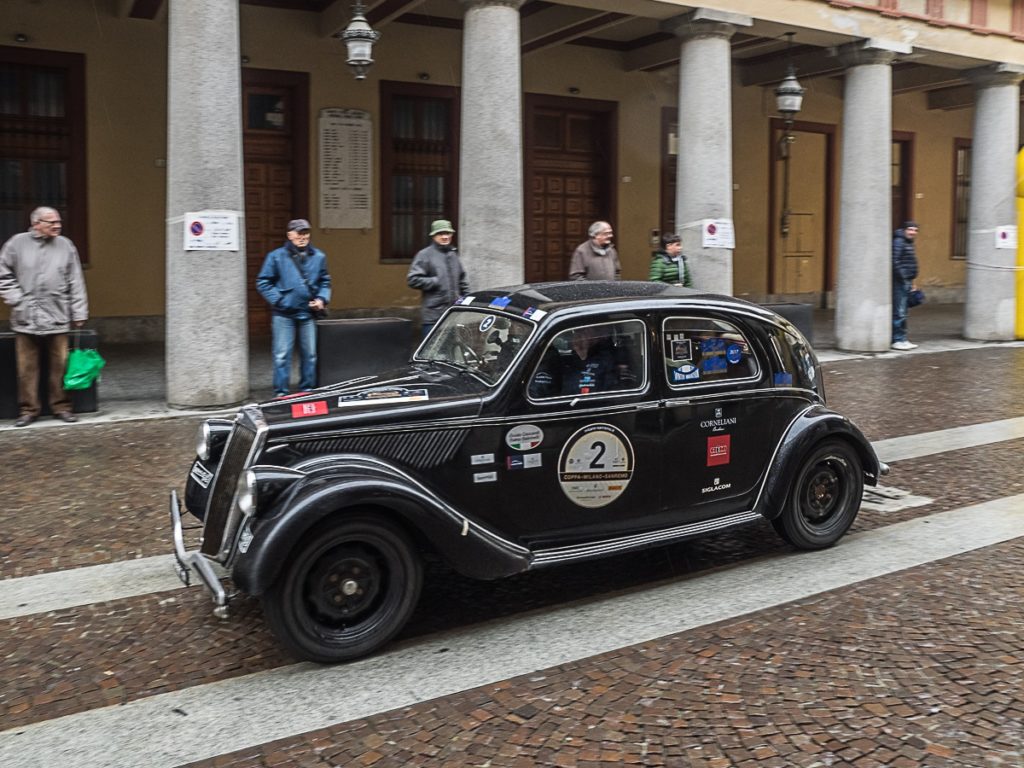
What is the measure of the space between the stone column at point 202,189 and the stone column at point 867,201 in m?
9.38

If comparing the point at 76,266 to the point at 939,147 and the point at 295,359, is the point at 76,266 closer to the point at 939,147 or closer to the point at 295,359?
the point at 295,359

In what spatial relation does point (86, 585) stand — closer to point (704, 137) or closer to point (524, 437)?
point (524, 437)

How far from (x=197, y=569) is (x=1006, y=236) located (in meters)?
15.8

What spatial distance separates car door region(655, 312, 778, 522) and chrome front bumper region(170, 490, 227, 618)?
7.70 ft

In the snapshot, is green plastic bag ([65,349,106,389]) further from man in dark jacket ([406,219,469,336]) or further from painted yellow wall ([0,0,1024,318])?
painted yellow wall ([0,0,1024,318])

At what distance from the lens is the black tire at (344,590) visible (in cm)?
420

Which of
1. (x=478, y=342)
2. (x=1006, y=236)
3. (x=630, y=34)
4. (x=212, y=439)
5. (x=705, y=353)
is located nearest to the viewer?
(x=212, y=439)

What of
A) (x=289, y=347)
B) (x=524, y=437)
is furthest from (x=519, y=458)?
(x=289, y=347)

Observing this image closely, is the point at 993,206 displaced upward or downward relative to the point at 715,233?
upward

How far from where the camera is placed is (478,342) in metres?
5.34

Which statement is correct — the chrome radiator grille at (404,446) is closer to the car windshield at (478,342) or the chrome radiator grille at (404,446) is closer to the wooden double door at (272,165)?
the car windshield at (478,342)

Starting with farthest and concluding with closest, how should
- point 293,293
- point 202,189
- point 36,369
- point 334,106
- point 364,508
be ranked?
point 334,106 < point 293,293 < point 202,189 < point 36,369 < point 364,508

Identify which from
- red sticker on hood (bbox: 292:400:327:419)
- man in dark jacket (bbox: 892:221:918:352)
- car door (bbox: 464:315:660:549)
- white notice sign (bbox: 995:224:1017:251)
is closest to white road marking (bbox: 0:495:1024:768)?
car door (bbox: 464:315:660:549)

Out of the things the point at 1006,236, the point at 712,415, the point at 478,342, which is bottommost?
the point at 712,415
